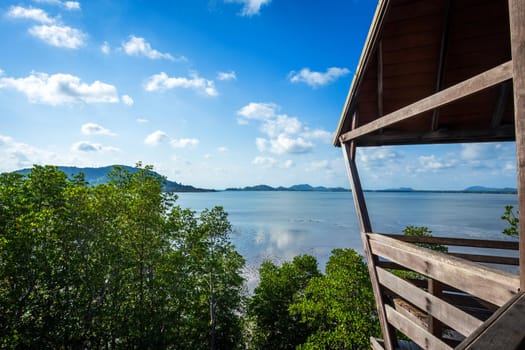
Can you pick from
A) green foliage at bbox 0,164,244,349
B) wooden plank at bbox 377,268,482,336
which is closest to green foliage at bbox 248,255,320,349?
green foliage at bbox 0,164,244,349

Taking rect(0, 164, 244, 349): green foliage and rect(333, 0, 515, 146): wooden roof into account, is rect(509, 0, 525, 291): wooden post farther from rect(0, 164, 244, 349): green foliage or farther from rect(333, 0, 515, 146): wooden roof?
rect(0, 164, 244, 349): green foliage

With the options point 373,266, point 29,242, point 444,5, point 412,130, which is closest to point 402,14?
point 444,5

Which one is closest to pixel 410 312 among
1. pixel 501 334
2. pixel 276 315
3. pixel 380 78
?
pixel 501 334

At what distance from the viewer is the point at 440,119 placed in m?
4.41

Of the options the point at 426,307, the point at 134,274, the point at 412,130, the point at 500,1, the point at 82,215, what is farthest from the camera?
the point at 134,274

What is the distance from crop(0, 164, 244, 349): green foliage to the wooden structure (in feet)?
32.8

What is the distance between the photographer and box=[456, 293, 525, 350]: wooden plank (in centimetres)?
73

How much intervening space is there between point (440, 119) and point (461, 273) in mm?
3603

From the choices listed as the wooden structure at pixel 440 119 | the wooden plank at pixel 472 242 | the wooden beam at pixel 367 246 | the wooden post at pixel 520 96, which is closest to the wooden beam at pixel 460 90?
the wooden structure at pixel 440 119

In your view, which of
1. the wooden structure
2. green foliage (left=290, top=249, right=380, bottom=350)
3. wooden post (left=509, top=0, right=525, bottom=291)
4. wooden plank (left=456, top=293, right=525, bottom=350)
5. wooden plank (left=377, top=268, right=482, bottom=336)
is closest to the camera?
wooden plank (left=456, top=293, right=525, bottom=350)

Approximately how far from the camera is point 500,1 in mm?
2941

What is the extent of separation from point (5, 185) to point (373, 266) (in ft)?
42.5

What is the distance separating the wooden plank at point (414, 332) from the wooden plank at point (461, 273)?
2.75 ft

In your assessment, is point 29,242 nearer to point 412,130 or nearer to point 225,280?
point 225,280
